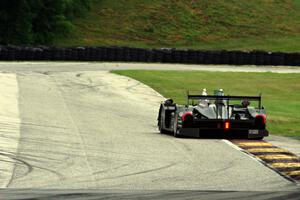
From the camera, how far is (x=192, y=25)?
8088 cm

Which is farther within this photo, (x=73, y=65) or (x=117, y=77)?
(x=73, y=65)

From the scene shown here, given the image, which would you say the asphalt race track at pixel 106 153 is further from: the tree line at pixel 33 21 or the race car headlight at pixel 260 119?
the tree line at pixel 33 21

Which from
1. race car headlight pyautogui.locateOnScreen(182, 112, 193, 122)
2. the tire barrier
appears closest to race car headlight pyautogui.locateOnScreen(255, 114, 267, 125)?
race car headlight pyautogui.locateOnScreen(182, 112, 193, 122)

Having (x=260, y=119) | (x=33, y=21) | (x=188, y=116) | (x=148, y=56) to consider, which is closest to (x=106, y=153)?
(x=188, y=116)

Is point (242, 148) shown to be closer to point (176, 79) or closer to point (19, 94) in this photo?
point (19, 94)

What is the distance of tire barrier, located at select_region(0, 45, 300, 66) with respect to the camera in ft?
189

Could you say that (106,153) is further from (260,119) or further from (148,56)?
(148,56)

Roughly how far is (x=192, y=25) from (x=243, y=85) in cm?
3757

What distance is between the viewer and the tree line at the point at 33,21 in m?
70.9

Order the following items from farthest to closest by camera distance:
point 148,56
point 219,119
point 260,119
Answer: point 148,56
point 260,119
point 219,119

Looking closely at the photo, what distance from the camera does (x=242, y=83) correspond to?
44719 millimetres

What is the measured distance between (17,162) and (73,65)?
1476 inches

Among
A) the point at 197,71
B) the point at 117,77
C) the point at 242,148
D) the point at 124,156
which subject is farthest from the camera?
the point at 197,71

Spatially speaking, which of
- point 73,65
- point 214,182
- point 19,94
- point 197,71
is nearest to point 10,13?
point 73,65
